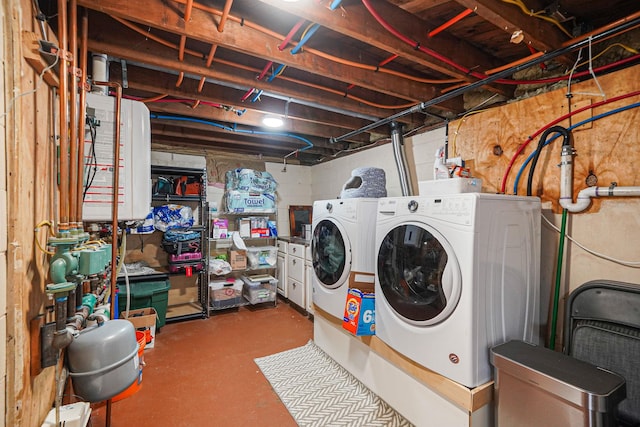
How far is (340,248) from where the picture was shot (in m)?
2.24

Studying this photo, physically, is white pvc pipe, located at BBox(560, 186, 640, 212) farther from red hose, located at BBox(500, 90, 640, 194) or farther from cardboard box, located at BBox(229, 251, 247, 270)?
cardboard box, located at BBox(229, 251, 247, 270)

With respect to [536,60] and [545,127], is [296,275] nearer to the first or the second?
[545,127]

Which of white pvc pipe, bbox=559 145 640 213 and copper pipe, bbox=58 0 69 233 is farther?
white pvc pipe, bbox=559 145 640 213

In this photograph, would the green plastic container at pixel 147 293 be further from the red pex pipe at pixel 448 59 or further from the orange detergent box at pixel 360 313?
the red pex pipe at pixel 448 59

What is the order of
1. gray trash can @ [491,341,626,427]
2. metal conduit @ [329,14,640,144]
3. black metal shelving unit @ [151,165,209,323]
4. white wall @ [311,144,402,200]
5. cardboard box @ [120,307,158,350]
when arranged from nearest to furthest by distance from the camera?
gray trash can @ [491,341,626,427], metal conduit @ [329,14,640,144], cardboard box @ [120,307,158,350], white wall @ [311,144,402,200], black metal shelving unit @ [151,165,209,323]

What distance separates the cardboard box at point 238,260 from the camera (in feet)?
12.1

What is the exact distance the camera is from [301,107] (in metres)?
2.61

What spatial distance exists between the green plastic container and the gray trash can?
3064 mm

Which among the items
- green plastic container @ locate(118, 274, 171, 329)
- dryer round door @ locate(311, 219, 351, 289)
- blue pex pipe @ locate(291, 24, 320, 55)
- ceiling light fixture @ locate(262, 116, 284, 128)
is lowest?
green plastic container @ locate(118, 274, 171, 329)

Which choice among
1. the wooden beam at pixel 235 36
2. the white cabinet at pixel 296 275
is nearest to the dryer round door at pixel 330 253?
the white cabinet at pixel 296 275

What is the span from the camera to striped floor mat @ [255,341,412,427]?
5.89 feet

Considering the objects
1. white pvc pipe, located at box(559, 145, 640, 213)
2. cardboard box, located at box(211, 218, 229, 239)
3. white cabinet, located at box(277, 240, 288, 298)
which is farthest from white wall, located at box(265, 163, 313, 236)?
white pvc pipe, located at box(559, 145, 640, 213)

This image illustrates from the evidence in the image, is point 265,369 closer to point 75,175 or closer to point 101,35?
point 75,175

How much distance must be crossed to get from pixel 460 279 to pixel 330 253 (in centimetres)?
116
